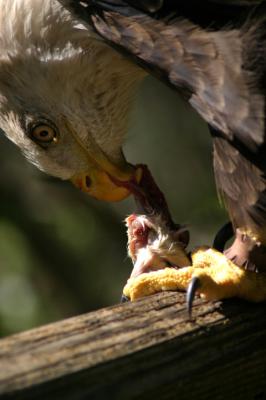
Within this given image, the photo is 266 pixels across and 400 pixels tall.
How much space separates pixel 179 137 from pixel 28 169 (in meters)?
0.88

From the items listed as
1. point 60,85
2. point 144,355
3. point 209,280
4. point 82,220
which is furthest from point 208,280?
point 82,220

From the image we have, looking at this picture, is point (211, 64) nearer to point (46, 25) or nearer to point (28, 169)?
point (46, 25)

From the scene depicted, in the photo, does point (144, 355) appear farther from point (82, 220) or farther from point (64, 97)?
point (82, 220)

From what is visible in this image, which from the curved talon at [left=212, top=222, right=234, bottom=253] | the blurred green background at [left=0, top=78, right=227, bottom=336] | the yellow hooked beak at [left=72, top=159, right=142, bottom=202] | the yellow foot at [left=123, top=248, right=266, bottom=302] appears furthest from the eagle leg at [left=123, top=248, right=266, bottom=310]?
the blurred green background at [left=0, top=78, right=227, bottom=336]

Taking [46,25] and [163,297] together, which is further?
[46,25]

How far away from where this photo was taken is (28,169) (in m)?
5.31

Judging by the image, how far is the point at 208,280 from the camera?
7.48 feet

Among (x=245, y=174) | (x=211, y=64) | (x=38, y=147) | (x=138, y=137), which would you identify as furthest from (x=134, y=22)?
(x=138, y=137)

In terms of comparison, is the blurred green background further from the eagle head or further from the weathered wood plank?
the weathered wood plank

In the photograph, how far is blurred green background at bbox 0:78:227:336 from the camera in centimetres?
525

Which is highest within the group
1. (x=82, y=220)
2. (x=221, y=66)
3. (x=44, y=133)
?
(x=82, y=220)

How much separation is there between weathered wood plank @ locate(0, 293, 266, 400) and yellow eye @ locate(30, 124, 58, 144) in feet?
3.18

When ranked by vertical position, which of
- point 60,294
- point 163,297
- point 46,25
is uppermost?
point 60,294

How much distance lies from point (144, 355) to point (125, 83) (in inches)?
56.1
